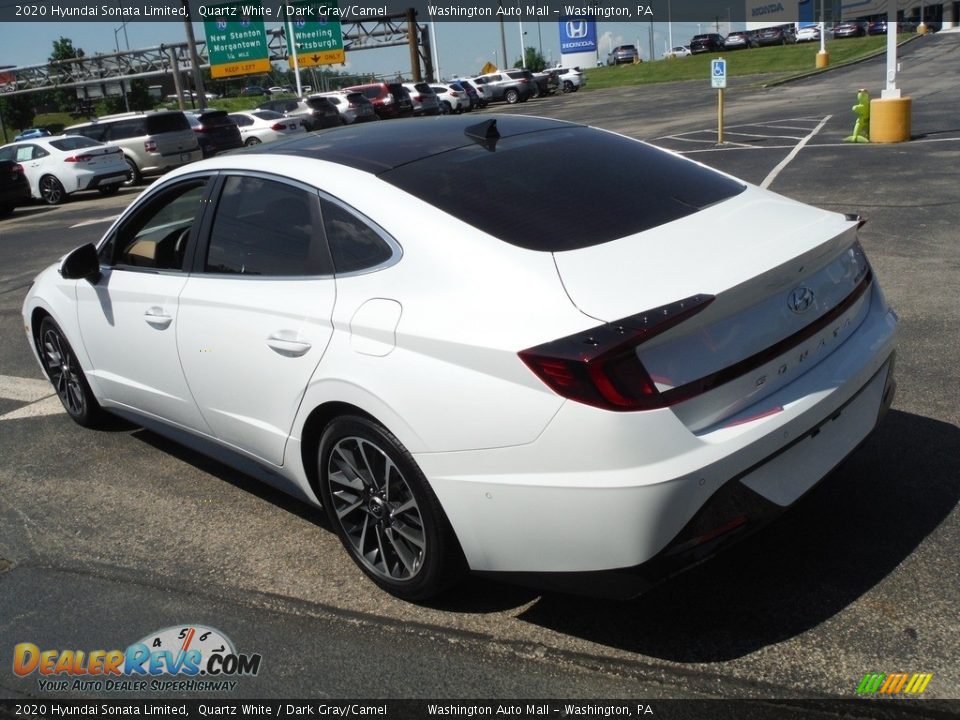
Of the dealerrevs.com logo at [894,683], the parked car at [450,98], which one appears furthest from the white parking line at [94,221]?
the parked car at [450,98]

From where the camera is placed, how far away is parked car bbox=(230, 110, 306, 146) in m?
26.9

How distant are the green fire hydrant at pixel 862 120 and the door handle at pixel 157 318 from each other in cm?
1444

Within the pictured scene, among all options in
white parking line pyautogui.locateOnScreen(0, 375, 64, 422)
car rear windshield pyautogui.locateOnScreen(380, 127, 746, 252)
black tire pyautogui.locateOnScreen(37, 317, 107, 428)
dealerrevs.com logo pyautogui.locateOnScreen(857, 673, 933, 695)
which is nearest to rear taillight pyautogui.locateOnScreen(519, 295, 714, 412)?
car rear windshield pyautogui.locateOnScreen(380, 127, 746, 252)

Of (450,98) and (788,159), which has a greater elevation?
(788,159)

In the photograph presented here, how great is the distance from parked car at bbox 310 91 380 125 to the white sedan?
14140mm

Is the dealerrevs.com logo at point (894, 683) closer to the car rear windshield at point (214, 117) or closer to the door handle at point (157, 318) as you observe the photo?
the door handle at point (157, 318)

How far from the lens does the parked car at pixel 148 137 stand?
78.4 ft

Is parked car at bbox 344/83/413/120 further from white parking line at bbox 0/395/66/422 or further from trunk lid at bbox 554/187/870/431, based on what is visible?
trunk lid at bbox 554/187/870/431

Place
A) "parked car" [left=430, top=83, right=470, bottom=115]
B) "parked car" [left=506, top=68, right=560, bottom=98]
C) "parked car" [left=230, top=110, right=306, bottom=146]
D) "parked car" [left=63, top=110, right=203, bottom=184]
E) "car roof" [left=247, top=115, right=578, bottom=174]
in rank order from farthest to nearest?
"parked car" [left=506, top=68, right=560, bottom=98]
"parked car" [left=430, top=83, right=470, bottom=115]
"parked car" [left=230, top=110, right=306, bottom=146]
"parked car" [left=63, top=110, right=203, bottom=184]
"car roof" [left=247, top=115, right=578, bottom=174]

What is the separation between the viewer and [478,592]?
138 inches

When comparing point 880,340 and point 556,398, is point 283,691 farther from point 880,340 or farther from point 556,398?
point 880,340

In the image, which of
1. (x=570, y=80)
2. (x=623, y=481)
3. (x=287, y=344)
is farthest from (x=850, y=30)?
(x=623, y=481)

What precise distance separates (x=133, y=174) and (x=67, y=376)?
19.9 metres

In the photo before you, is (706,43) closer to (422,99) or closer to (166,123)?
(422,99)
